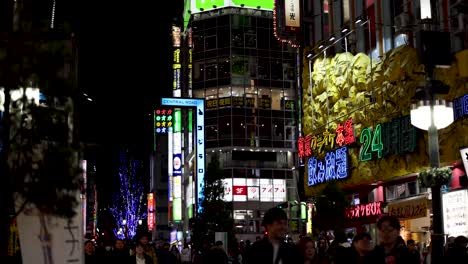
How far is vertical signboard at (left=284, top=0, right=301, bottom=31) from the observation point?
1512 inches

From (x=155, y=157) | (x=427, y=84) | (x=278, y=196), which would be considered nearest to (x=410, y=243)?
(x=427, y=84)

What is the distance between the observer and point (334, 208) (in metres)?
31.2

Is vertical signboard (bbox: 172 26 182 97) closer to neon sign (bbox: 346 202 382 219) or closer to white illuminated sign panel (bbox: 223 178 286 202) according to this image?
white illuminated sign panel (bbox: 223 178 286 202)

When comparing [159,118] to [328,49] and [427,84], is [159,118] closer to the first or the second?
[328,49]

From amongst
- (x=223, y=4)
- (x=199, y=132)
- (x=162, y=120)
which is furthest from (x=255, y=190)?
(x=223, y=4)

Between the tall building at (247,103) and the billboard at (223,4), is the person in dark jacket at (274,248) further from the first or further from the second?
the billboard at (223,4)

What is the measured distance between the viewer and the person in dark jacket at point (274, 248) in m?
5.96

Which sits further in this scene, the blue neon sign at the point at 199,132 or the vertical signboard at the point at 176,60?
the vertical signboard at the point at 176,60

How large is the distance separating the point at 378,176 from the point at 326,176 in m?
5.47

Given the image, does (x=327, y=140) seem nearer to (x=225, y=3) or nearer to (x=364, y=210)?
(x=364, y=210)

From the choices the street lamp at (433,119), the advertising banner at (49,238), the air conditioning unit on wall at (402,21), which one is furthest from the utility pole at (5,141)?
the air conditioning unit on wall at (402,21)

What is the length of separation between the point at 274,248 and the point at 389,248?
1.15 meters

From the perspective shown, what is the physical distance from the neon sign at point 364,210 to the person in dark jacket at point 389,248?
76.0 ft

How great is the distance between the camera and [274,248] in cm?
600
